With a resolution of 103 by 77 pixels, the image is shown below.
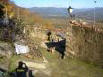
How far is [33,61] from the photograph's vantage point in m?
15.0

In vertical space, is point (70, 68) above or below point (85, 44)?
below

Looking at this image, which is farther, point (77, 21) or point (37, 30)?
point (37, 30)

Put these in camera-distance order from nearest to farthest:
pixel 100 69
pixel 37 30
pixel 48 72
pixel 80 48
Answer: pixel 48 72 < pixel 100 69 < pixel 80 48 < pixel 37 30

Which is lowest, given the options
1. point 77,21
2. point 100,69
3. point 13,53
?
point 100,69

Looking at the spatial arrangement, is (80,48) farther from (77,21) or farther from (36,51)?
(36,51)

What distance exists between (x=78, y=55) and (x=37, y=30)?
543 cm

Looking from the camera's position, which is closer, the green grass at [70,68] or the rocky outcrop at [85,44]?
the green grass at [70,68]

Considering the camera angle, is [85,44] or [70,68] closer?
[70,68]

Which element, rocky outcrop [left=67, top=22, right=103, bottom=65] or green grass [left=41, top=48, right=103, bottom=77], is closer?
green grass [left=41, top=48, right=103, bottom=77]

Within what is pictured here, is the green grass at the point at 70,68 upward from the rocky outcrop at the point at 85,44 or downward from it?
downward

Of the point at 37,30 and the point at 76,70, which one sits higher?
the point at 37,30

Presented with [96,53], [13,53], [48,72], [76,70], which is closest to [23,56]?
[13,53]

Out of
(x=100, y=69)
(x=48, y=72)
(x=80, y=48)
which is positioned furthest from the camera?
(x=80, y=48)

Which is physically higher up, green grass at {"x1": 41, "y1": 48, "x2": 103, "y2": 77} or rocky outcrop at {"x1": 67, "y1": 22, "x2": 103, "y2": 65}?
rocky outcrop at {"x1": 67, "y1": 22, "x2": 103, "y2": 65}
